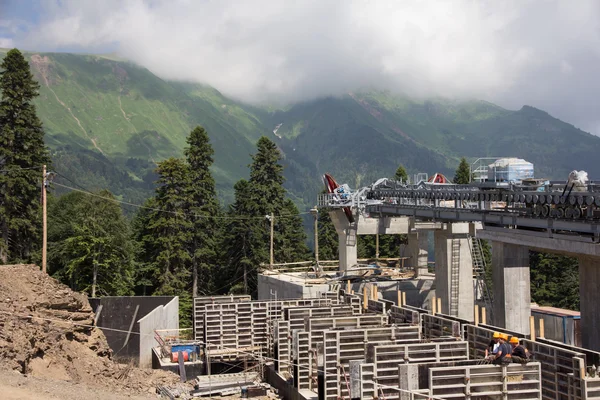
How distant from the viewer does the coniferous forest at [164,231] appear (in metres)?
50.0

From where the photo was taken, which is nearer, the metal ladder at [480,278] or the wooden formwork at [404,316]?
the wooden formwork at [404,316]

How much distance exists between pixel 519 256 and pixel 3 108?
36624 mm

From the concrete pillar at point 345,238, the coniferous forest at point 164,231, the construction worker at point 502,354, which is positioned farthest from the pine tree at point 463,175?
the construction worker at point 502,354

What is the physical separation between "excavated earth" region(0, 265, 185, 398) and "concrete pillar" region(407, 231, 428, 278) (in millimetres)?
24010

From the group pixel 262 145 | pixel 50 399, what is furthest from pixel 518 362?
pixel 262 145

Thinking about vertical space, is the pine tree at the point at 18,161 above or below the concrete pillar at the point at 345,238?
above

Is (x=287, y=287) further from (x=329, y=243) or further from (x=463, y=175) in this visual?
(x=463, y=175)

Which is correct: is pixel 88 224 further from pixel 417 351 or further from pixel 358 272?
pixel 417 351

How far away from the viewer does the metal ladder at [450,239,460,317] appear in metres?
40.2

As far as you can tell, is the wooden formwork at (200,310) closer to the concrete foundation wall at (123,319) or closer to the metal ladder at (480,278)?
the concrete foundation wall at (123,319)

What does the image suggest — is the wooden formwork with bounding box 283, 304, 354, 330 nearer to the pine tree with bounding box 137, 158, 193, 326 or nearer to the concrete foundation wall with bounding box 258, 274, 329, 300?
the concrete foundation wall with bounding box 258, 274, 329, 300

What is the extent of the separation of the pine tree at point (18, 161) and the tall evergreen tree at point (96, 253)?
313cm

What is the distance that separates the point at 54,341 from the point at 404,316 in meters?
13.1

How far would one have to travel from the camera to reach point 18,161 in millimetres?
49969
